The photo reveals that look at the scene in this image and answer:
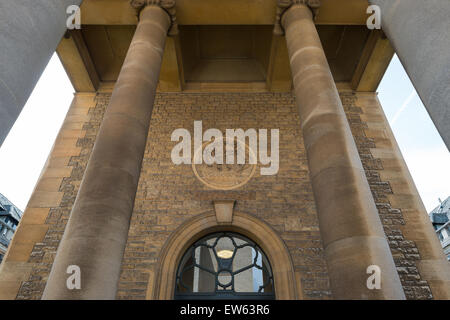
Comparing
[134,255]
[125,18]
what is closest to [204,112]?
[125,18]

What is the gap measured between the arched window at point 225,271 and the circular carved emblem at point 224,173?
117 centimetres

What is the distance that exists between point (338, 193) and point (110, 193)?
2.65 meters

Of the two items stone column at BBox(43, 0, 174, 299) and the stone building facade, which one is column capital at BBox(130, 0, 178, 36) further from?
stone column at BBox(43, 0, 174, 299)

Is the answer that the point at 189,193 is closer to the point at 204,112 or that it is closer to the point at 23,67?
the point at 204,112

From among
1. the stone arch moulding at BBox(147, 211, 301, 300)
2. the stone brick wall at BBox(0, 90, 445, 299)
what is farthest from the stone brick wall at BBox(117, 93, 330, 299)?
the stone arch moulding at BBox(147, 211, 301, 300)

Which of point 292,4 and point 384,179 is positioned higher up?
point 292,4

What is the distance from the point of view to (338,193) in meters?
3.32

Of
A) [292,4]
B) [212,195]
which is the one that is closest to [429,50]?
[292,4]

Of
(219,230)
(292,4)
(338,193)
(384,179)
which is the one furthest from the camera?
(384,179)

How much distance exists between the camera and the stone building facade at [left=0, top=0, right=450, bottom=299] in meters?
3.16

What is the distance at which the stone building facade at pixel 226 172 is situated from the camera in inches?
125

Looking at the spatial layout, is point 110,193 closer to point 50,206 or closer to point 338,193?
point 338,193

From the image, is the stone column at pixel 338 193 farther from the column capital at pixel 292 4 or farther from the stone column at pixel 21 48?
the stone column at pixel 21 48

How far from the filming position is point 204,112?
810 cm
